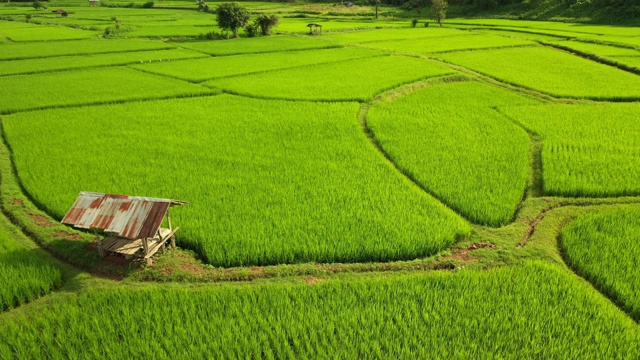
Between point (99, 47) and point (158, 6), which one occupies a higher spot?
point (158, 6)

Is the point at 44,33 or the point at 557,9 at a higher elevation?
the point at 557,9

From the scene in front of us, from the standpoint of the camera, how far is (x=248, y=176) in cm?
715

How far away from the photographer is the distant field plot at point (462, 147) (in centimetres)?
638

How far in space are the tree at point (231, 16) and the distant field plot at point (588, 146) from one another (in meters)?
17.7

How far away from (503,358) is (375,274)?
64.0 inches

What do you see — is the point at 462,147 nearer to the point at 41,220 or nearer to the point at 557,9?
the point at 41,220

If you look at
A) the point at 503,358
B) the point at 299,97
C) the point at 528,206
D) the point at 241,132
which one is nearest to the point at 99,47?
the point at 299,97

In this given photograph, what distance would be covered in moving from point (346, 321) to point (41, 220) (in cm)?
472

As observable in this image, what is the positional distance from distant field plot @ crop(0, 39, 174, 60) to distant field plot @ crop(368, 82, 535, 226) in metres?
14.8

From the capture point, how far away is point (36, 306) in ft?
14.5

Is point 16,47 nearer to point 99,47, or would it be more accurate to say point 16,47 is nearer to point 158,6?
point 99,47

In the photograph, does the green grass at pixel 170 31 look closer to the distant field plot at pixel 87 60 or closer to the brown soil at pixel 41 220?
the distant field plot at pixel 87 60

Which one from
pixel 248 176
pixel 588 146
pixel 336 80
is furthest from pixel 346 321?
pixel 336 80

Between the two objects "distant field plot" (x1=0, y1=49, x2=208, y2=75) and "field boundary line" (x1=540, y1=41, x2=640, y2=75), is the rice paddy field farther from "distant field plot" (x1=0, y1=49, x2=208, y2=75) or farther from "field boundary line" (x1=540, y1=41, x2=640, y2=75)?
"distant field plot" (x1=0, y1=49, x2=208, y2=75)
